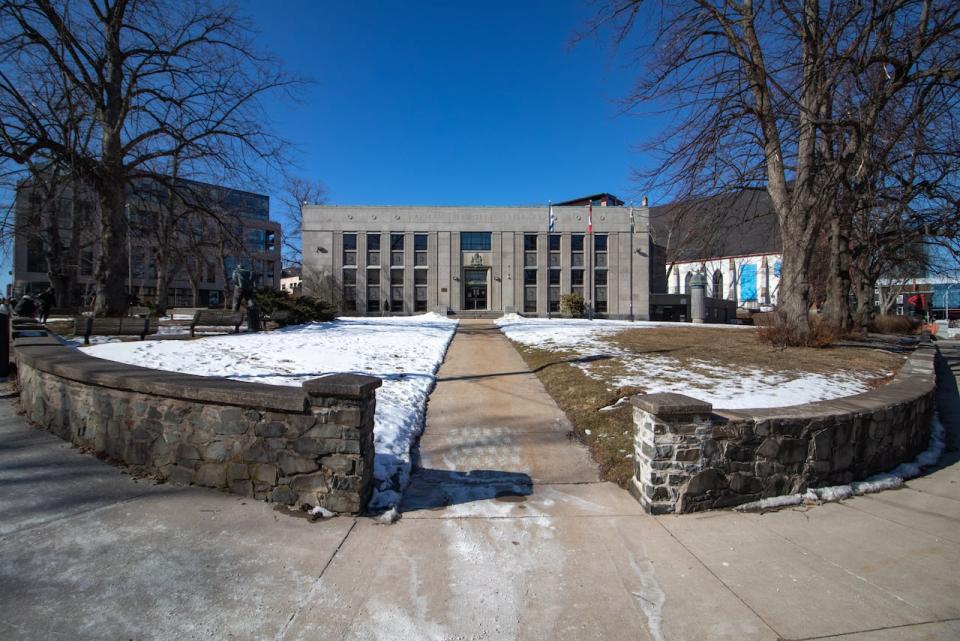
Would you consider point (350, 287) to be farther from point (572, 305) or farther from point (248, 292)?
point (248, 292)

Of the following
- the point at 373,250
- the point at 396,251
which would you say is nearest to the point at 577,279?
the point at 396,251

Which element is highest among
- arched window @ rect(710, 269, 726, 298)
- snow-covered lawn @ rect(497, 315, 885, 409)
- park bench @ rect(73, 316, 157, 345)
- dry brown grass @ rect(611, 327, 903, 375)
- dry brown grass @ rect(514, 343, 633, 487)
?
arched window @ rect(710, 269, 726, 298)

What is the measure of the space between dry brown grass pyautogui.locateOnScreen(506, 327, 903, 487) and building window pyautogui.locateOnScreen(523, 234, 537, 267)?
30416 millimetres

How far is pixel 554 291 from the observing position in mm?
45312

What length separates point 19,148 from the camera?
40.2ft

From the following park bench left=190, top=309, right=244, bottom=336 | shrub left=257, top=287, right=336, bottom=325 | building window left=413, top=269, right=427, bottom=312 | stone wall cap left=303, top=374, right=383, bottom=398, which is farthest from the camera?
building window left=413, top=269, right=427, bottom=312

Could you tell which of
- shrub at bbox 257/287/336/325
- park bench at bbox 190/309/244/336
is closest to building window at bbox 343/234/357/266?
shrub at bbox 257/287/336/325

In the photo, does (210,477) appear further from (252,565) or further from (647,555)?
(647,555)

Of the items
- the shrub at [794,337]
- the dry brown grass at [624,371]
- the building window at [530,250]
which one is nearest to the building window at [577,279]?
the building window at [530,250]

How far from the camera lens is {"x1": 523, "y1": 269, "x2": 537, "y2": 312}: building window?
44938 millimetres

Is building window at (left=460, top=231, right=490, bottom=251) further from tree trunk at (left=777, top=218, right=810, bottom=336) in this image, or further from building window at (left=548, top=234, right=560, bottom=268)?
tree trunk at (left=777, top=218, right=810, bottom=336)

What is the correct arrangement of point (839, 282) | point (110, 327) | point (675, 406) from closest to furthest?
point (675, 406) < point (110, 327) < point (839, 282)

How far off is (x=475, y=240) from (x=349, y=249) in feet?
39.5

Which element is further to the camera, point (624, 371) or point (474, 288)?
point (474, 288)
